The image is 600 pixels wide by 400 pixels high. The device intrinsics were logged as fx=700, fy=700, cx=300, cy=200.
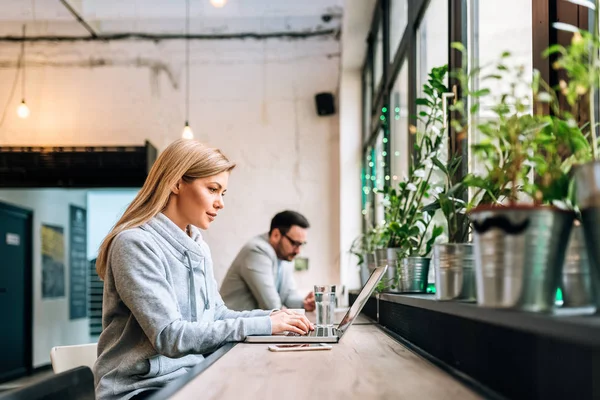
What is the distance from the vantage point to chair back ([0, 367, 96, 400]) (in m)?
1.53

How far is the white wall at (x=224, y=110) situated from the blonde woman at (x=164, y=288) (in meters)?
4.74

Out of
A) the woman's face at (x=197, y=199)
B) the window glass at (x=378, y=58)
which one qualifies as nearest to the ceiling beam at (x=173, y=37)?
the window glass at (x=378, y=58)

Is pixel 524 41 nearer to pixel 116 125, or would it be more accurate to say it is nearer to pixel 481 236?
pixel 481 236

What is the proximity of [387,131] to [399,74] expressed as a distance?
16.5 inches

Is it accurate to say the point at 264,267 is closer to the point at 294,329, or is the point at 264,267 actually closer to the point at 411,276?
the point at 411,276

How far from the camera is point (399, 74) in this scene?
408 cm

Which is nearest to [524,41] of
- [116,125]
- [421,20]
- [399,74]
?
[421,20]

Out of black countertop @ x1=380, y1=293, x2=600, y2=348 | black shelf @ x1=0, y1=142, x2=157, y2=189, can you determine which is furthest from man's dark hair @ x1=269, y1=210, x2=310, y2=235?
black countertop @ x1=380, y1=293, x2=600, y2=348

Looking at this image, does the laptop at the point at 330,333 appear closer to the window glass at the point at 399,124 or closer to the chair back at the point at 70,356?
the chair back at the point at 70,356

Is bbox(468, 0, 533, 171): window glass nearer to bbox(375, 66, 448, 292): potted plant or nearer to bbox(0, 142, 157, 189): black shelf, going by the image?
bbox(375, 66, 448, 292): potted plant

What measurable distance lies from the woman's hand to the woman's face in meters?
0.39

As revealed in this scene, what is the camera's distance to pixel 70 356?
8.56ft

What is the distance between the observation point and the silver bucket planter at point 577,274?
3.14 feet

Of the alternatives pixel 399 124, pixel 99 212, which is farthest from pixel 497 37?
pixel 99 212
